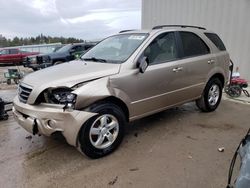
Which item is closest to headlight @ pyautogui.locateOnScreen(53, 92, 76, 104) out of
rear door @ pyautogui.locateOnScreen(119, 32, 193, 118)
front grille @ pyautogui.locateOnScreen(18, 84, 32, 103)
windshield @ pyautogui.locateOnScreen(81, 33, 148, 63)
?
front grille @ pyautogui.locateOnScreen(18, 84, 32, 103)

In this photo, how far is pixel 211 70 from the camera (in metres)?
5.07

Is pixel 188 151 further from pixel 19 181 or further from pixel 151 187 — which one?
pixel 19 181

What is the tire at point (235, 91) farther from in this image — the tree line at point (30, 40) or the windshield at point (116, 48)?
the tree line at point (30, 40)

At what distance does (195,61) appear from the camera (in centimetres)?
471

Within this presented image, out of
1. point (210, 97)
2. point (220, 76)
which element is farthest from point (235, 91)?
point (210, 97)

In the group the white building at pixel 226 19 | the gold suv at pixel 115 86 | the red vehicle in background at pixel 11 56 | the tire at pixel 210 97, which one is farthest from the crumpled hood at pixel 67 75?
the red vehicle in background at pixel 11 56

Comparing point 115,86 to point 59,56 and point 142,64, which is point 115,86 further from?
point 59,56

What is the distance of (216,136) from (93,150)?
208 centimetres

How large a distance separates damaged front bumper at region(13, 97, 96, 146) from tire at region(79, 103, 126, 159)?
0.10 m

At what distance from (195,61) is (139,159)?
224 centimetres

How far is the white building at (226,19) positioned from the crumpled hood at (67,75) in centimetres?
647

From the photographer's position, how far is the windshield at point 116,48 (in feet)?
13.0

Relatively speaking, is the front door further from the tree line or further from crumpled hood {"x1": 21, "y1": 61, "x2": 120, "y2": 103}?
the tree line

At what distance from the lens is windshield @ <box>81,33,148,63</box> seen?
3.97 meters
